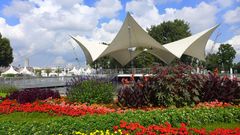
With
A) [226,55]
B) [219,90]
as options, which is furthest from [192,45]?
[219,90]

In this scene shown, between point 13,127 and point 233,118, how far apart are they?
17.8ft

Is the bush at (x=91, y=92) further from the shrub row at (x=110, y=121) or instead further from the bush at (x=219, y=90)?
the shrub row at (x=110, y=121)

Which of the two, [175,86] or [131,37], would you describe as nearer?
[175,86]

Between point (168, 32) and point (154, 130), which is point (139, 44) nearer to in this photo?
point (168, 32)

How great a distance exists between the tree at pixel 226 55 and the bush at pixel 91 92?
52933mm

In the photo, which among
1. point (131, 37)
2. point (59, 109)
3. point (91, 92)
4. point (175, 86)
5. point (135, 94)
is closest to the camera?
point (59, 109)

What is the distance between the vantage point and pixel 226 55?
203 ft

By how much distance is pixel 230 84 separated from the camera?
11.8 metres

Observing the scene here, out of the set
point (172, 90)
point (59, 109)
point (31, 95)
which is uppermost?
point (172, 90)

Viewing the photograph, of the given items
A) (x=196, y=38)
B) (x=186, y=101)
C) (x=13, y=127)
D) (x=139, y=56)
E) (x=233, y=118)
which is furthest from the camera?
(x=139, y=56)

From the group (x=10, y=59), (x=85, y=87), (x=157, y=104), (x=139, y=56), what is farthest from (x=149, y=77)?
(x=10, y=59)

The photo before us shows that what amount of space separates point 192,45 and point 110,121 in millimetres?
37520

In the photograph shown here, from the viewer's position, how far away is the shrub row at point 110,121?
606 centimetres

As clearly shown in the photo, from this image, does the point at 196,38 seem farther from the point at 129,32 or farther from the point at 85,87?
the point at 85,87
